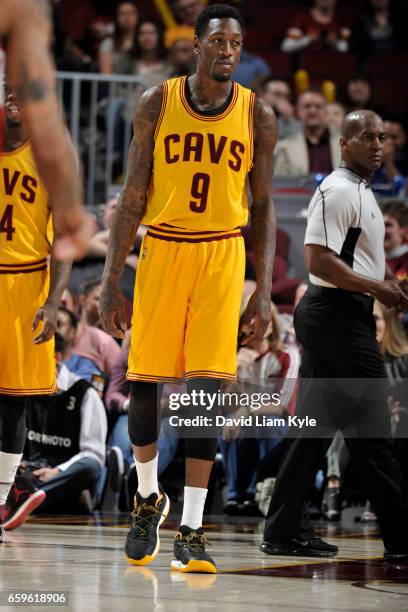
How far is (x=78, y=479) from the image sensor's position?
7.62 metres

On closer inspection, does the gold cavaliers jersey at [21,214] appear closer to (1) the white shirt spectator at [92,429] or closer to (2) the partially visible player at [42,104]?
(1) the white shirt spectator at [92,429]

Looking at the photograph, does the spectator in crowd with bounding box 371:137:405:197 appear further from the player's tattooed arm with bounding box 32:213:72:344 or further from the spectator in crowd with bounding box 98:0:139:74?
the player's tattooed arm with bounding box 32:213:72:344

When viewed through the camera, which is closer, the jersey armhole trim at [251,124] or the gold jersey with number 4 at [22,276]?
the jersey armhole trim at [251,124]

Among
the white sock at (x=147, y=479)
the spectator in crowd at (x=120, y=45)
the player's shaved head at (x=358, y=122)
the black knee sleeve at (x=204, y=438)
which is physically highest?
the spectator in crowd at (x=120, y=45)

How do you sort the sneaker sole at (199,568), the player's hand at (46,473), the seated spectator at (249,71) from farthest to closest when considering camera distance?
the seated spectator at (249,71)
the player's hand at (46,473)
the sneaker sole at (199,568)

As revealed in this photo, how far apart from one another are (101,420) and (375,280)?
9.94 ft

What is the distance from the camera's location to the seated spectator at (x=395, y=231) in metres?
9.34

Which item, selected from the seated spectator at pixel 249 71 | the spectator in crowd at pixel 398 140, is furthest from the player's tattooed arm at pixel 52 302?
the seated spectator at pixel 249 71

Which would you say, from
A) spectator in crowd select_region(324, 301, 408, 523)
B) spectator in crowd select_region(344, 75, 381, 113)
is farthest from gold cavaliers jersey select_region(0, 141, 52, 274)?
spectator in crowd select_region(344, 75, 381, 113)

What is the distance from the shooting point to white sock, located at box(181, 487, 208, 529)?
15.2 ft

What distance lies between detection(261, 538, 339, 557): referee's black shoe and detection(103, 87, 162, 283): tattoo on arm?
58.3 inches

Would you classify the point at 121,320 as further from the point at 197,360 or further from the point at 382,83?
the point at 382,83

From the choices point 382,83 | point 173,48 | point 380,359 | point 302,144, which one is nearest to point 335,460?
point 380,359

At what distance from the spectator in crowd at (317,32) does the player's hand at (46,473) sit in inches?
303
